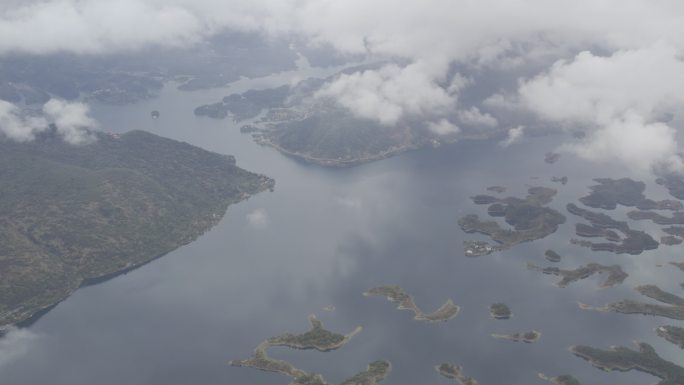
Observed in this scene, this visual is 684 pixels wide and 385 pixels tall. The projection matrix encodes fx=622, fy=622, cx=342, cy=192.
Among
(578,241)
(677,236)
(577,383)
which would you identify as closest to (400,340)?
(577,383)

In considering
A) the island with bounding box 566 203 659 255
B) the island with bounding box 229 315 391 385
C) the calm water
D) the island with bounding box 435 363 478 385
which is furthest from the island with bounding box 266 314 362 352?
the island with bounding box 566 203 659 255

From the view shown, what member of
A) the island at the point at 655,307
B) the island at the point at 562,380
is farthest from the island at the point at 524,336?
the island at the point at 655,307

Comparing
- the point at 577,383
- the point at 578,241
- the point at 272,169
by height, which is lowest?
the point at 577,383

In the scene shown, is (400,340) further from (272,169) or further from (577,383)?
(272,169)

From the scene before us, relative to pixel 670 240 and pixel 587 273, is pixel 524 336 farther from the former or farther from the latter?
pixel 670 240

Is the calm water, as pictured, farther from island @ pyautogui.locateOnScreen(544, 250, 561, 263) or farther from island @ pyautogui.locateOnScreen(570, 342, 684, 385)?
island @ pyautogui.locateOnScreen(544, 250, 561, 263)
